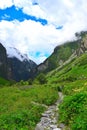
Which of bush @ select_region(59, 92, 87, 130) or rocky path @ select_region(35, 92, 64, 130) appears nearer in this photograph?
bush @ select_region(59, 92, 87, 130)

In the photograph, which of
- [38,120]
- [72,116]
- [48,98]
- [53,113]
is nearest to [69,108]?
[72,116]

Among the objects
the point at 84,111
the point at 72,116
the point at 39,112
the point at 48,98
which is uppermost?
the point at 84,111

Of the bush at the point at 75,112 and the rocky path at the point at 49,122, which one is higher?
the bush at the point at 75,112

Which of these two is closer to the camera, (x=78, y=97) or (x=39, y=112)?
(x=78, y=97)

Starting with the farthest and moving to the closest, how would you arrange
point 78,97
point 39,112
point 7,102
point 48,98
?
1. point 48,98
2. point 7,102
3. point 39,112
4. point 78,97

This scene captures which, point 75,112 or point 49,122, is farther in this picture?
point 49,122

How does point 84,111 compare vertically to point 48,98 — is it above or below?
above

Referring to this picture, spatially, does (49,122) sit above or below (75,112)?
below

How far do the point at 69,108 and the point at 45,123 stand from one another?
7.47 ft

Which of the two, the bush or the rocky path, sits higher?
the bush

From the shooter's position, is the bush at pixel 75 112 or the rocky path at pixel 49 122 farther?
the rocky path at pixel 49 122

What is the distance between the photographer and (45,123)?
2580 centimetres

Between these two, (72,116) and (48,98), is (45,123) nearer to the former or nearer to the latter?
(72,116)

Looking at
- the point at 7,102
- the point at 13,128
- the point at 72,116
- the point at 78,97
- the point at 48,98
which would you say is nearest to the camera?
the point at 13,128
